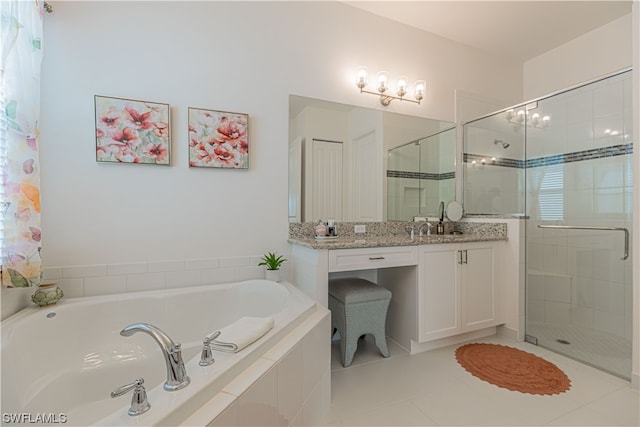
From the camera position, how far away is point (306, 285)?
1932 millimetres

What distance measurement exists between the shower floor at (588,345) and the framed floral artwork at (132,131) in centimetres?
309

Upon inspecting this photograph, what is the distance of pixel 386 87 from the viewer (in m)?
2.56

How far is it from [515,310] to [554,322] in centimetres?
29

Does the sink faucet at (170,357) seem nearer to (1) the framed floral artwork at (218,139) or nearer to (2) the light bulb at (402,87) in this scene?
(1) the framed floral artwork at (218,139)

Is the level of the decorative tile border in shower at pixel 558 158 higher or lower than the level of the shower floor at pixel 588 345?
higher

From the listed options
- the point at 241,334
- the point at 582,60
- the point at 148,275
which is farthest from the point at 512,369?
the point at 582,60

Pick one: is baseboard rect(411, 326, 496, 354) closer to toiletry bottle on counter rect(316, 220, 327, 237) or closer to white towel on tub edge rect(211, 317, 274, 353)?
toiletry bottle on counter rect(316, 220, 327, 237)

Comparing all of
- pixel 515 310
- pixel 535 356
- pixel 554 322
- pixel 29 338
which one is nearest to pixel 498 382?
pixel 535 356

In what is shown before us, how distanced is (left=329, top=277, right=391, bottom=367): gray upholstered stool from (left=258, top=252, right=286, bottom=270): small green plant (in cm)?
43

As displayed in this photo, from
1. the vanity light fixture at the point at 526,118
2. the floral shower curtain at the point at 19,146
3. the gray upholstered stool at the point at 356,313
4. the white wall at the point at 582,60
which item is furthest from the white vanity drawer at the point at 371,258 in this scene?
the white wall at the point at 582,60

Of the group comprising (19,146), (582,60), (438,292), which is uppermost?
(582,60)

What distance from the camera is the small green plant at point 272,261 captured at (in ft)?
6.61

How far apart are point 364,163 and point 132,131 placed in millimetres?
1715

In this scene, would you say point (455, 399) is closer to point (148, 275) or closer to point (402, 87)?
point (148, 275)
